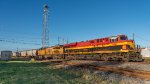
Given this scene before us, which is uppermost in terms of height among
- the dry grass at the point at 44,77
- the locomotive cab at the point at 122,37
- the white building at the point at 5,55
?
the locomotive cab at the point at 122,37

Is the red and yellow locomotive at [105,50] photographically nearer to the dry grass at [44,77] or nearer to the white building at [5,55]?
the dry grass at [44,77]

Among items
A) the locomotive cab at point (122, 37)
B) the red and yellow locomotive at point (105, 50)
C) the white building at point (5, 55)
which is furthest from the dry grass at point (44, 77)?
the white building at point (5, 55)

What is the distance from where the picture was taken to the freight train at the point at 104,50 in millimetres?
27502

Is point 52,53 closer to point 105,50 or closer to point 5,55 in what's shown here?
point 5,55

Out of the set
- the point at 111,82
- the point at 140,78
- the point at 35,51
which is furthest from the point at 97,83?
the point at 35,51

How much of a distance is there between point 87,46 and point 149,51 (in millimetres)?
21587

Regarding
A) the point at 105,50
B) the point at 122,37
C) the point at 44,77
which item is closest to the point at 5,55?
the point at 105,50

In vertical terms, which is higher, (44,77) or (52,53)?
(52,53)

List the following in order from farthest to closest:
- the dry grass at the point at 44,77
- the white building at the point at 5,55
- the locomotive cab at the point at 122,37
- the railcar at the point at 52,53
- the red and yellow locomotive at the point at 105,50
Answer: the white building at the point at 5,55
the railcar at the point at 52,53
the locomotive cab at the point at 122,37
the red and yellow locomotive at the point at 105,50
the dry grass at the point at 44,77

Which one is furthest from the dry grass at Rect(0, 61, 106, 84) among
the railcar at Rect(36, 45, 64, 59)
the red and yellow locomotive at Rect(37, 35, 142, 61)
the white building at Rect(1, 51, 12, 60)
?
the white building at Rect(1, 51, 12, 60)

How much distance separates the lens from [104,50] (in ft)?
103

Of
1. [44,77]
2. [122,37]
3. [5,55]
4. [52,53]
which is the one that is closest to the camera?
[44,77]

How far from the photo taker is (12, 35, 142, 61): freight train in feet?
90.2

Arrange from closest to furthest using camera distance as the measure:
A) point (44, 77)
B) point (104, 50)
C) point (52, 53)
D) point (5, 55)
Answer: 1. point (44, 77)
2. point (104, 50)
3. point (52, 53)
4. point (5, 55)
